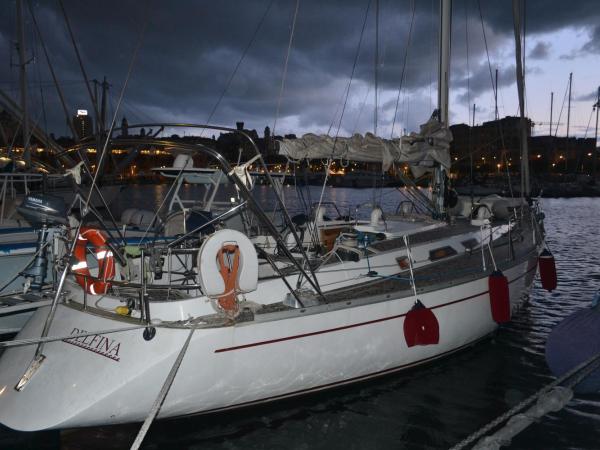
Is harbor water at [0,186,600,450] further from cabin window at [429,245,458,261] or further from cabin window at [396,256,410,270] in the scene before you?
cabin window at [429,245,458,261]

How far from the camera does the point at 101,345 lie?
471cm

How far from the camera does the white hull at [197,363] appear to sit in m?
4.50

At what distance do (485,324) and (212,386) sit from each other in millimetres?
4402

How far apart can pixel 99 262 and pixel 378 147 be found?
17.0ft

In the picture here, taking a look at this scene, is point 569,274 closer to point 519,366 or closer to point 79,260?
point 519,366

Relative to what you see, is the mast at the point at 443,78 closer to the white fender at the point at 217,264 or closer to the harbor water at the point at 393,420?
the harbor water at the point at 393,420

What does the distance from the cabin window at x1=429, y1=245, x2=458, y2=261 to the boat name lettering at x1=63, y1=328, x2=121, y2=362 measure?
17.3 feet

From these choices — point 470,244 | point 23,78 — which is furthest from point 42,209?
point 23,78

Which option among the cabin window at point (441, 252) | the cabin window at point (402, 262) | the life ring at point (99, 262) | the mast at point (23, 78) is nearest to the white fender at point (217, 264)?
the life ring at point (99, 262)

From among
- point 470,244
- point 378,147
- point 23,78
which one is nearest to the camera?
point 378,147

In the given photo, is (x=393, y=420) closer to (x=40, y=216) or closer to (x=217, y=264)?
(x=217, y=264)

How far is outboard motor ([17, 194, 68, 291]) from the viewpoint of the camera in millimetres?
5973

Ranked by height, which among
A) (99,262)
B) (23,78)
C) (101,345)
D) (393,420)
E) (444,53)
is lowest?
(393,420)

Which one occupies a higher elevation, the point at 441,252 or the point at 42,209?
the point at 42,209
